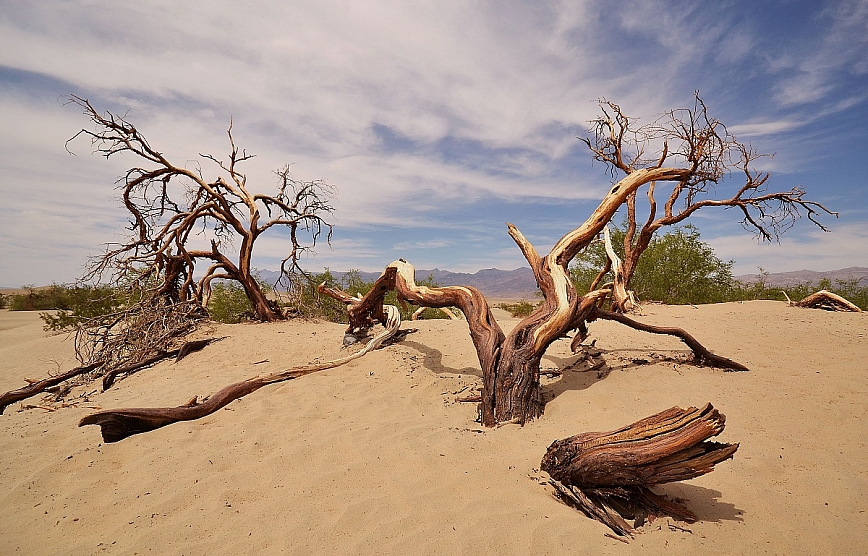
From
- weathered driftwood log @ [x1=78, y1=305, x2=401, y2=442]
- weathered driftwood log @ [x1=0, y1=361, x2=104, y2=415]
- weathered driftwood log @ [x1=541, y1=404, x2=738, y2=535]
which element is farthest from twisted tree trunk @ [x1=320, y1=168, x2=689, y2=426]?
weathered driftwood log @ [x1=0, y1=361, x2=104, y2=415]

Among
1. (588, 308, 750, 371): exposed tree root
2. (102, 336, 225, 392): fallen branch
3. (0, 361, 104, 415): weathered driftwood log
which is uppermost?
(588, 308, 750, 371): exposed tree root

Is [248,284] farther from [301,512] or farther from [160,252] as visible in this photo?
[301,512]

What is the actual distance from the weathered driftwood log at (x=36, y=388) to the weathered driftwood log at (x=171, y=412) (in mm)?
3084

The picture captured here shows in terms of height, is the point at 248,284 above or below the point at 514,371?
above

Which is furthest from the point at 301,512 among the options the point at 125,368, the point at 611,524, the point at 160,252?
the point at 160,252

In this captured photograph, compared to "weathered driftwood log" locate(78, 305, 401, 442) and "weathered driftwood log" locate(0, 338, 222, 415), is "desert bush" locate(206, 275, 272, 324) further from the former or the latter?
"weathered driftwood log" locate(78, 305, 401, 442)

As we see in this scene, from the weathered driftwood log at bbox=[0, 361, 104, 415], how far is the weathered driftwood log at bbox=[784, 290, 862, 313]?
1350 cm

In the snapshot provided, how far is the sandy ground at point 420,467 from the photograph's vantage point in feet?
7.36

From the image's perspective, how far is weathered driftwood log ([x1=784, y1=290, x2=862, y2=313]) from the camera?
8.12 meters

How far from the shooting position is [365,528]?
2330 mm

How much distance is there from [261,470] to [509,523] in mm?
1881

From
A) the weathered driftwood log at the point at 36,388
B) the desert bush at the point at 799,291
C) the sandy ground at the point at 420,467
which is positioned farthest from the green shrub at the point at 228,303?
the desert bush at the point at 799,291

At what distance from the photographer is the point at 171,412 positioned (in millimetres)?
4016

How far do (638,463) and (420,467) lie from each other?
148 centimetres
